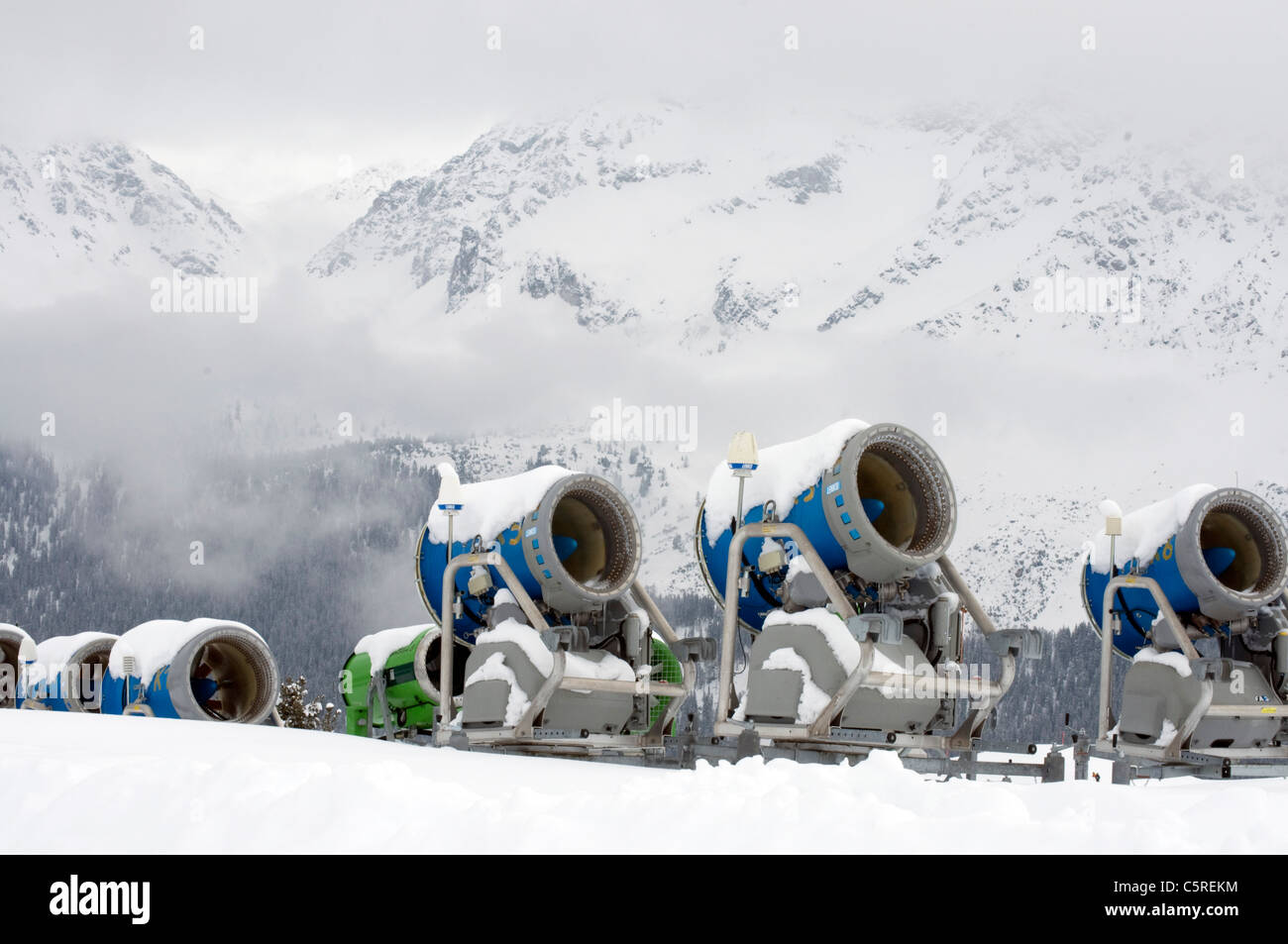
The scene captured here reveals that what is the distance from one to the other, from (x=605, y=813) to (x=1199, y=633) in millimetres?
17257

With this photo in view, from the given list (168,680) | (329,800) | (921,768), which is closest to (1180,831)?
(329,800)

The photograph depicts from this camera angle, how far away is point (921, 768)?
1795 cm

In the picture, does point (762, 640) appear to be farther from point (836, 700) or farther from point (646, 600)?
point (646, 600)

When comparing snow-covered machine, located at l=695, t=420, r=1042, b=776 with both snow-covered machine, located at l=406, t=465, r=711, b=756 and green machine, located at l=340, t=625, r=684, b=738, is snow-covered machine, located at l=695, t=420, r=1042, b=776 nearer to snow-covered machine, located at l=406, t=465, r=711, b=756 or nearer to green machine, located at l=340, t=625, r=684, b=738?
snow-covered machine, located at l=406, t=465, r=711, b=756

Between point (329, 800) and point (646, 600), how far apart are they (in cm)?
1439

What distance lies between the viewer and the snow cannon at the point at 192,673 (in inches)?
1164

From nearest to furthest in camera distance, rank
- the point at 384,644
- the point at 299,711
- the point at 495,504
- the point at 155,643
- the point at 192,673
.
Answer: the point at 495,504 < the point at 384,644 < the point at 155,643 < the point at 192,673 < the point at 299,711

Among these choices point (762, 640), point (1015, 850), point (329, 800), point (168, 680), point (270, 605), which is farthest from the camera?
point (270, 605)

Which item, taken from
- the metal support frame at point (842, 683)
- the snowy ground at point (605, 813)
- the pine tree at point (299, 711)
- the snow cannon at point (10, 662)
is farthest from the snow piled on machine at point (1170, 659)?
the pine tree at point (299, 711)

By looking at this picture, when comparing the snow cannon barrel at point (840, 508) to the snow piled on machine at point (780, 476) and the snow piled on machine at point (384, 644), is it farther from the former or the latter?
the snow piled on machine at point (384, 644)

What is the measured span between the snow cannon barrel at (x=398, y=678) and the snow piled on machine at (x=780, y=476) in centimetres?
701

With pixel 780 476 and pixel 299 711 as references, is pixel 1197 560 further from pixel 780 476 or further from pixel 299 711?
pixel 299 711

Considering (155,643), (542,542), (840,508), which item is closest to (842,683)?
(840,508)

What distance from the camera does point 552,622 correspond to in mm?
22531
